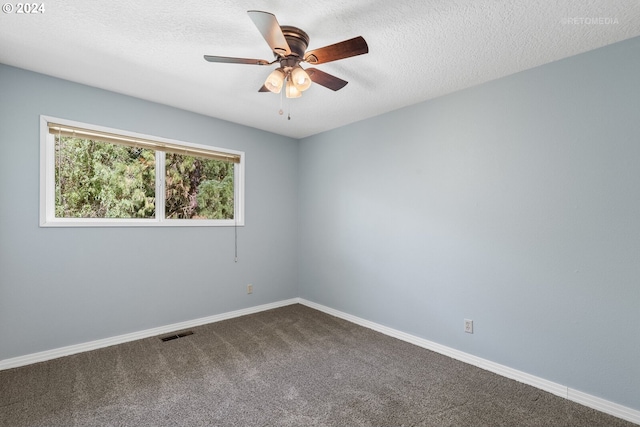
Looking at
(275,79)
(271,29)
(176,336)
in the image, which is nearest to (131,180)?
(176,336)

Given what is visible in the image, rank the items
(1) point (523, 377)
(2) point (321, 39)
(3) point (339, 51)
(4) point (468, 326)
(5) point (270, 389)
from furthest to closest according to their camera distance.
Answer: (4) point (468, 326)
(1) point (523, 377)
(5) point (270, 389)
(2) point (321, 39)
(3) point (339, 51)

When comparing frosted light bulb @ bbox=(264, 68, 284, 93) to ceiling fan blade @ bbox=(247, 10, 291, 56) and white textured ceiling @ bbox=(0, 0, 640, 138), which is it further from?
white textured ceiling @ bbox=(0, 0, 640, 138)

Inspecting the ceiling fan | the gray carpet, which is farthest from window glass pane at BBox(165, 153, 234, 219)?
the ceiling fan

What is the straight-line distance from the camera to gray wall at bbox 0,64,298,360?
8.11ft

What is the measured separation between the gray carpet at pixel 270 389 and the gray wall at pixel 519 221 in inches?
14.3

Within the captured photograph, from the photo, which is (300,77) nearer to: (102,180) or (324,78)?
(324,78)

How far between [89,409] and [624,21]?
4.10 metres

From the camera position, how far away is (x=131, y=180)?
3.15m

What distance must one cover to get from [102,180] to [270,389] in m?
2.53

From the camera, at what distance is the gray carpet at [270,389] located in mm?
1903

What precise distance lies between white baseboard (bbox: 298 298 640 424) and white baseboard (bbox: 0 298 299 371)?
1.58 m

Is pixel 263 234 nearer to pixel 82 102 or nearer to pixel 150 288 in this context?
pixel 150 288

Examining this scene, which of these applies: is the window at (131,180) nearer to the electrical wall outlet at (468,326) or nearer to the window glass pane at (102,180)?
the window glass pane at (102,180)

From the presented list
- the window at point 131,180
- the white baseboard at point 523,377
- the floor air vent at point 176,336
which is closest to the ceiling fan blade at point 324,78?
the window at point 131,180
